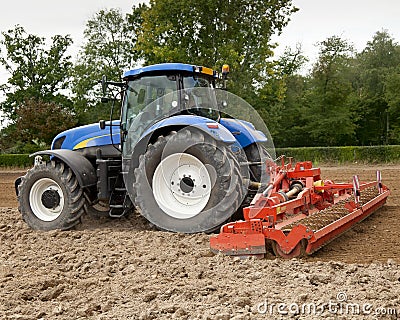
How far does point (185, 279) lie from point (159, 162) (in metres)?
2.30

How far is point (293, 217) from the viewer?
6.45 meters

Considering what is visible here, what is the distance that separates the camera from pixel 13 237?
7.29 meters

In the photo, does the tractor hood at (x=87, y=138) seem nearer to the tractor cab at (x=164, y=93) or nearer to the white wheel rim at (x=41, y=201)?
the tractor cab at (x=164, y=93)

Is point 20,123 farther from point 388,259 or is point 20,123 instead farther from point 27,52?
point 388,259

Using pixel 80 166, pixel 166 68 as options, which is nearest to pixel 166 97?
pixel 166 68

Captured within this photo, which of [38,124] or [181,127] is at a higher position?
[38,124]

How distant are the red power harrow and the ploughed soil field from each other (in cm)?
16

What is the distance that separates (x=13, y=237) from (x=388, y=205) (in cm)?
575

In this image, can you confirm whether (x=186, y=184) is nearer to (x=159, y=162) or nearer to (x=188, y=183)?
(x=188, y=183)

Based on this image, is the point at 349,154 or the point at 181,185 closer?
the point at 181,185

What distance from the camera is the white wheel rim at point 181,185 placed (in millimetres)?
6609

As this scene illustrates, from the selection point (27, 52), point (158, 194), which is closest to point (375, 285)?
point (158, 194)

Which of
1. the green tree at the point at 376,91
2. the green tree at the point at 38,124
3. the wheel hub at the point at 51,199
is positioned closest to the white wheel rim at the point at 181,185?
the wheel hub at the point at 51,199

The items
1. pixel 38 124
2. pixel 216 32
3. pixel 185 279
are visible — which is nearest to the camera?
pixel 185 279
